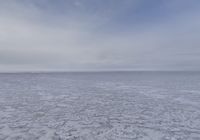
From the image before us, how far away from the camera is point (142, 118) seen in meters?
5.54

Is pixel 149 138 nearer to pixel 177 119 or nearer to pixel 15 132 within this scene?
pixel 177 119

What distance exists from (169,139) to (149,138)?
1.79 ft

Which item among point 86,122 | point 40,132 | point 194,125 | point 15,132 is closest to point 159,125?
point 194,125

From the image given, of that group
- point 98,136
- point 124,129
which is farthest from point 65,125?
point 124,129

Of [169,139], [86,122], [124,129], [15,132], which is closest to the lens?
[169,139]

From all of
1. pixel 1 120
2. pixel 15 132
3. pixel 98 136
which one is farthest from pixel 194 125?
pixel 1 120

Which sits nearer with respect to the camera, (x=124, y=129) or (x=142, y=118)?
(x=124, y=129)

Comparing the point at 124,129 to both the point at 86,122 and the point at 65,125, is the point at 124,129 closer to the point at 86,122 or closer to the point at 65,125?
the point at 86,122

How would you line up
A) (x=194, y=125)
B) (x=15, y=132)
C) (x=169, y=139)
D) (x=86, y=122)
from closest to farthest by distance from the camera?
1. (x=169, y=139)
2. (x=15, y=132)
3. (x=194, y=125)
4. (x=86, y=122)

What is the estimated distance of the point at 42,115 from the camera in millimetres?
5875

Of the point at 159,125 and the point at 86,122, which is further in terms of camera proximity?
the point at 86,122

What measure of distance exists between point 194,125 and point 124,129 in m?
2.52

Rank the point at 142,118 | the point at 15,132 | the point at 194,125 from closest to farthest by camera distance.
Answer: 1. the point at 15,132
2. the point at 194,125
3. the point at 142,118

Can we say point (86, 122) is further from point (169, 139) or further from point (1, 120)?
point (1, 120)
